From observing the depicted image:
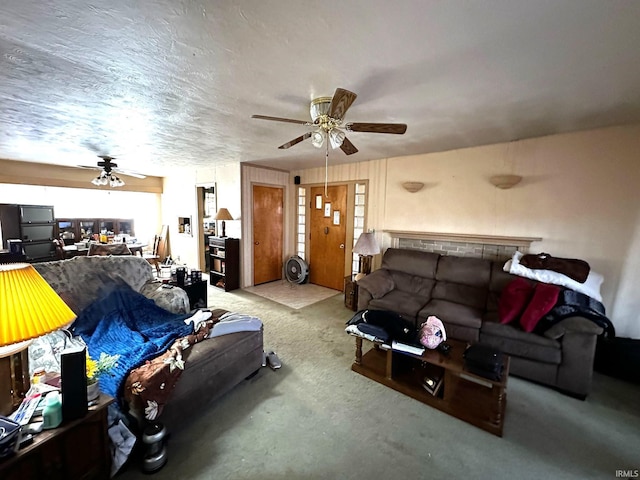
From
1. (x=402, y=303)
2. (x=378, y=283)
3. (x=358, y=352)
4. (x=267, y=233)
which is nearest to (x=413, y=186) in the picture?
(x=378, y=283)

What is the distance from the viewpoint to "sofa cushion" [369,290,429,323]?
2980 mm

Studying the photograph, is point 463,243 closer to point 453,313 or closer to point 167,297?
point 453,313

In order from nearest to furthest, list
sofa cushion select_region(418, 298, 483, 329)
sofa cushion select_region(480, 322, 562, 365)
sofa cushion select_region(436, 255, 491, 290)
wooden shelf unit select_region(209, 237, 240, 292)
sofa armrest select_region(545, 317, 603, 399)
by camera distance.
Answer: sofa armrest select_region(545, 317, 603, 399) < sofa cushion select_region(480, 322, 562, 365) < sofa cushion select_region(418, 298, 483, 329) < sofa cushion select_region(436, 255, 491, 290) < wooden shelf unit select_region(209, 237, 240, 292)

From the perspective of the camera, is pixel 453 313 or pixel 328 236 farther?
pixel 328 236

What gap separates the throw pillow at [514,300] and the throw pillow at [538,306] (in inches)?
2.7

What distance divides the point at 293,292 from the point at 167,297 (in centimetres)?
246

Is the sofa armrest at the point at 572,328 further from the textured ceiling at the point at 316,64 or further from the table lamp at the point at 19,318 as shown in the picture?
the table lamp at the point at 19,318

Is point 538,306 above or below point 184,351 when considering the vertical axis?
above

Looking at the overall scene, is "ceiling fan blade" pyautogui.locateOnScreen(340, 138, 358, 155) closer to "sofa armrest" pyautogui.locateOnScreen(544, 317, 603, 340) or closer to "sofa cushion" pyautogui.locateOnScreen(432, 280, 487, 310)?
"sofa cushion" pyautogui.locateOnScreen(432, 280, 487, 310)

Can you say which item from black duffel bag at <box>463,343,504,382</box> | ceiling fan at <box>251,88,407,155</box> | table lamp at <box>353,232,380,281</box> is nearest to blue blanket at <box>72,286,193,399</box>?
ceiling fan at <box>251,88,407,155</box>

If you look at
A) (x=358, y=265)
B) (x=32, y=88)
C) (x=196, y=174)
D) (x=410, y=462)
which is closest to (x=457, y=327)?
(x=410, y=462)

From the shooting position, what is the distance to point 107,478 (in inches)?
55.6

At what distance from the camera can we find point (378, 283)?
136 inches

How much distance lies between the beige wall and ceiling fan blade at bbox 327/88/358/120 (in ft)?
8.30
